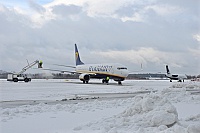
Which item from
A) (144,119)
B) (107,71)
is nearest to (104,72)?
(107,71)

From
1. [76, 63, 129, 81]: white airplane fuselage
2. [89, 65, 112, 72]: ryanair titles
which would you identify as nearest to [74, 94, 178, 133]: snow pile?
[76, 63, 129, 81]: white airplane fuselage

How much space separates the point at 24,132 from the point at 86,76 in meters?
41.0

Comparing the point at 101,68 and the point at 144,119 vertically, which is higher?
the point at 101,68

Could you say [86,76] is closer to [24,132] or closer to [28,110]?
[28,110]

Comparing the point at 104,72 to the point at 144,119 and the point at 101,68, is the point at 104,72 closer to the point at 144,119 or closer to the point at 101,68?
the point at 101,68

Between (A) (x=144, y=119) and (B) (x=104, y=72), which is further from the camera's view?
(B) (x=104, y=72)

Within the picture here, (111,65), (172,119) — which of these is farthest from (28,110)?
(111,65)

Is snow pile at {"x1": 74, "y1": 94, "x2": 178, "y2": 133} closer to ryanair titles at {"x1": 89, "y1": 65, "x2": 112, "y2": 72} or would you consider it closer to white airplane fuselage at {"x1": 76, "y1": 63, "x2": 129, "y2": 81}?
white airplane fuselage at {"x1": 76, "y1": 63, "x2": 129, "y2": 81}

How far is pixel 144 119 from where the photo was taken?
793cm

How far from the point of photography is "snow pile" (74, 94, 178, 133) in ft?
24.0

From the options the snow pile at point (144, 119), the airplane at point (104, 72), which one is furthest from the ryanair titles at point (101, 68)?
the snow pile at point (144, 119)

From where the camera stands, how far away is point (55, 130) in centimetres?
730

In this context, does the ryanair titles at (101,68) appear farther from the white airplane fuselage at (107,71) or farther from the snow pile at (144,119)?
the snow pile at (144,119)

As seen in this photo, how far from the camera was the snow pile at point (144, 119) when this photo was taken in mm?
7305
